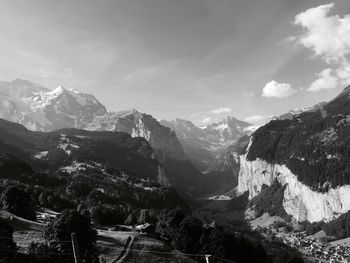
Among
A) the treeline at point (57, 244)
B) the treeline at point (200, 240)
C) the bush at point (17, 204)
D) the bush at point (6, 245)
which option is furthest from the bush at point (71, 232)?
the treeline at point (200, 240)

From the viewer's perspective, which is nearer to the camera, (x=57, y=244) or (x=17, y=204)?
(x=57, y=244)

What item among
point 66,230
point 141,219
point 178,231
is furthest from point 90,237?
point 141,219

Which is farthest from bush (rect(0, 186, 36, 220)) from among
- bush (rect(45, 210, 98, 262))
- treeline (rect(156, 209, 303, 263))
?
treeline (rect(156, 209, 303, 263))

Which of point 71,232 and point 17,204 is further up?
point 17,204

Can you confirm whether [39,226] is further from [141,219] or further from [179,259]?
[141,219]

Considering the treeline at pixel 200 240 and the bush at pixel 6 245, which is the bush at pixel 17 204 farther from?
the treeline at pixel 200 240

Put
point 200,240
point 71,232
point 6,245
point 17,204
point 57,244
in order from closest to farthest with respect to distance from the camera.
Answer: point 6,245 < point 57,244 < point 71,232 < point 200,240 < point 17,204

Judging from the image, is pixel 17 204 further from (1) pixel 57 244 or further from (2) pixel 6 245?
(2) pixel 6 245

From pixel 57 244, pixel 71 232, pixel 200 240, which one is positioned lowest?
pixel 200 240

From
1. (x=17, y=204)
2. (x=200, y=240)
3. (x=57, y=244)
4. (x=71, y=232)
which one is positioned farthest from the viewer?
(x=17, y=204)

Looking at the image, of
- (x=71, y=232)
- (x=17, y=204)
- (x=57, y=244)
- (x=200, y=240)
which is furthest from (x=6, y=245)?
(x=200, y=240)

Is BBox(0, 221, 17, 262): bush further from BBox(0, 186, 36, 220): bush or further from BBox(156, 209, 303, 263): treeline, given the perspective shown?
BBox(156, 209, 303, 263): treeline
